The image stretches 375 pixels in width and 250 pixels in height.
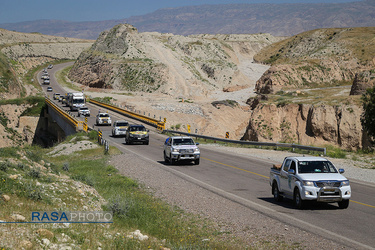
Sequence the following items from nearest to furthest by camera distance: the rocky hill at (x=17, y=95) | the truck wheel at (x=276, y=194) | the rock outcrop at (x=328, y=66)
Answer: the truck wheel at (x=276, y=194) < the rocky hill at (x=17, y=95) < the rock outcrop at (x=328, y=66)

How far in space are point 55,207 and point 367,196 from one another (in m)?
11.8

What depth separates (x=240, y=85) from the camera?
391 ft

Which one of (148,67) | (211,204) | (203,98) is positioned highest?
(148,67)

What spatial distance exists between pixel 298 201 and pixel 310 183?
891 mm

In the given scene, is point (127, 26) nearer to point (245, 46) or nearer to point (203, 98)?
point (203, 98)

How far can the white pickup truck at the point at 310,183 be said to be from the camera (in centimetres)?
1427

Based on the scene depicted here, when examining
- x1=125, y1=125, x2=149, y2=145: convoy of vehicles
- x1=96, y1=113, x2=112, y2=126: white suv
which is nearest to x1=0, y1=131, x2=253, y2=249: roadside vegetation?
x1=125, y1=125, x2=149, y2=145: convoy of vehicles

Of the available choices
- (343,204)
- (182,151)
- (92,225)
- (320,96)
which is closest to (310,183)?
(343,204)

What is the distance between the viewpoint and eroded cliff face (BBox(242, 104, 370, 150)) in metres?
47.2

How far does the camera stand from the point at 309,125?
5125 centimetres

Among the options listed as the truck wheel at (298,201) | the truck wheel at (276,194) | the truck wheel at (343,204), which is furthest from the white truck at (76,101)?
the truck wheel at (343,204)

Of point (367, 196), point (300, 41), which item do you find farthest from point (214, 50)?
point (367, 196)

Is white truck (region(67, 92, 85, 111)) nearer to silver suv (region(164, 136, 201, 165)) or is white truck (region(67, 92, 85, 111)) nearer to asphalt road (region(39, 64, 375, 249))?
asphalt road (region(39, 64, 375, 249))

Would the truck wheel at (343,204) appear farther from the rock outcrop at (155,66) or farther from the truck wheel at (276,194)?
the rock outcrop at (155,66)
